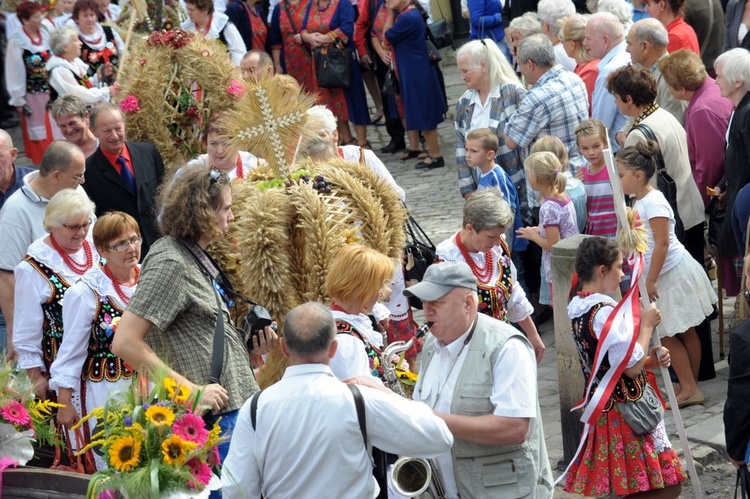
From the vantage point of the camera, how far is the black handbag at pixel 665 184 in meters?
7.68

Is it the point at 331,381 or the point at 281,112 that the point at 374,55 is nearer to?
the point at 281,112

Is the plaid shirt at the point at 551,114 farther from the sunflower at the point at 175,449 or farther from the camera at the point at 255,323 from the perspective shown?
the sunflower at the point at 175,449

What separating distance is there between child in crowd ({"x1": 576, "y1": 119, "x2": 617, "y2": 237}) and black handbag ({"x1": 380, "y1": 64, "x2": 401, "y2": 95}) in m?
5.31

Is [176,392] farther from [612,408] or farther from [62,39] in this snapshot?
[62,39]

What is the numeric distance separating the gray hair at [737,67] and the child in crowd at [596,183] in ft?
2.94

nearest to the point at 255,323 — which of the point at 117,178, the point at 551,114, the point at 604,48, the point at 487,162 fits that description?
the point at 117,178

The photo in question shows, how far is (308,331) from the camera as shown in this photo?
163 inches

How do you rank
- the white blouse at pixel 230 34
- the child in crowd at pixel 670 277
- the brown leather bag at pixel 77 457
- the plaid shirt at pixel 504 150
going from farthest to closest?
the white blouse at pixel 230 34 → the plaid shirt at pixel 504 150 → the child in crowd at pixel 670 277 → the brown leather bag at pixel 77 457

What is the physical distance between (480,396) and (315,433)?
2.64ft

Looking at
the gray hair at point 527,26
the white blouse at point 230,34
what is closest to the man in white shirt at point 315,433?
the gray hair at point 527,26

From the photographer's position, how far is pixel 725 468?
6.54 meters

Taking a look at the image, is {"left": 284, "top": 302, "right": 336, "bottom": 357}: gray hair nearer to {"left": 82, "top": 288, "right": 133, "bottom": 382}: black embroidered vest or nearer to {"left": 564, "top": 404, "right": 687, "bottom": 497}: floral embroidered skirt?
{"left": 82, "top": 288, "right": 133, "bottom": 382}: black embroidered vest

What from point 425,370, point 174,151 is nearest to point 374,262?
point 425,370

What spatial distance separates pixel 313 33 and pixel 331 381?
9.92 metres
